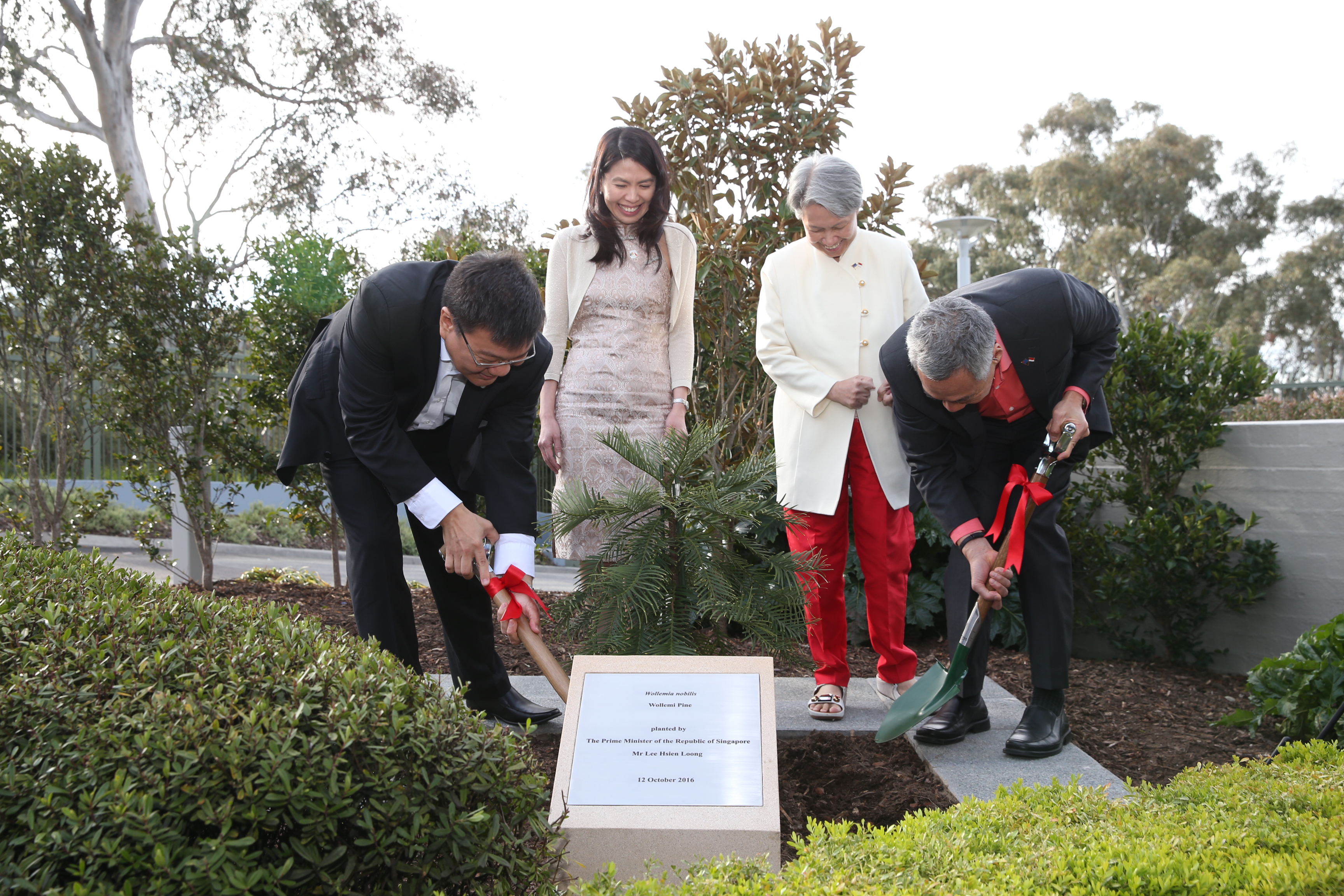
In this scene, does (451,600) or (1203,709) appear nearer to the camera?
(451,600)

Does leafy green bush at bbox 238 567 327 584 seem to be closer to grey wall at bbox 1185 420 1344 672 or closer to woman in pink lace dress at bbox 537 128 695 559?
woman in pink lace dress at bbox 537 128 695 559

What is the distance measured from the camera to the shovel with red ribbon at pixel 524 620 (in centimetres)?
253

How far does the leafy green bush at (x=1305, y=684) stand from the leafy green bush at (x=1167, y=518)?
1.03 m

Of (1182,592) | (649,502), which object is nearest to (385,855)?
(649,502)

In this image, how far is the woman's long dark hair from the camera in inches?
134

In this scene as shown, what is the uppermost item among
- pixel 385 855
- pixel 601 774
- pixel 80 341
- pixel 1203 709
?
pixel 80 341

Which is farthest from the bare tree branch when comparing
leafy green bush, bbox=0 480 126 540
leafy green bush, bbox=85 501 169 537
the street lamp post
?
the street lamp post

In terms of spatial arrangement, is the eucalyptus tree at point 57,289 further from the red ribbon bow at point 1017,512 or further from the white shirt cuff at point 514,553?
the red ribbon bow at point 1017,512

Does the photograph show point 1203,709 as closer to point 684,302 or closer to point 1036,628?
point 1036,628

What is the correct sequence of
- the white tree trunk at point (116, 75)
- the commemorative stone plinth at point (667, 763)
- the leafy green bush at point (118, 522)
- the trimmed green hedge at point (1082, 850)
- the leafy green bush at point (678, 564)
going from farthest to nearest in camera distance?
the white tree trunk at point (116, 75) → the leafy green bush at point (118, 522) → the leafy green bush at point (678, 564) → the commemorative stone plinth at point (667, 763) → the trimmed green hedge at point (1082, 850)

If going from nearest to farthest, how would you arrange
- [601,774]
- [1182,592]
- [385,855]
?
[385,855]
[601,774]
[1182,592]

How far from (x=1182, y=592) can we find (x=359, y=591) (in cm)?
375

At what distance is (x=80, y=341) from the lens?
5.93m

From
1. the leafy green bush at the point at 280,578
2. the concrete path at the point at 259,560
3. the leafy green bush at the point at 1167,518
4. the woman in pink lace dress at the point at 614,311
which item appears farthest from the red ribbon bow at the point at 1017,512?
the concrete path at the point at 259,560
